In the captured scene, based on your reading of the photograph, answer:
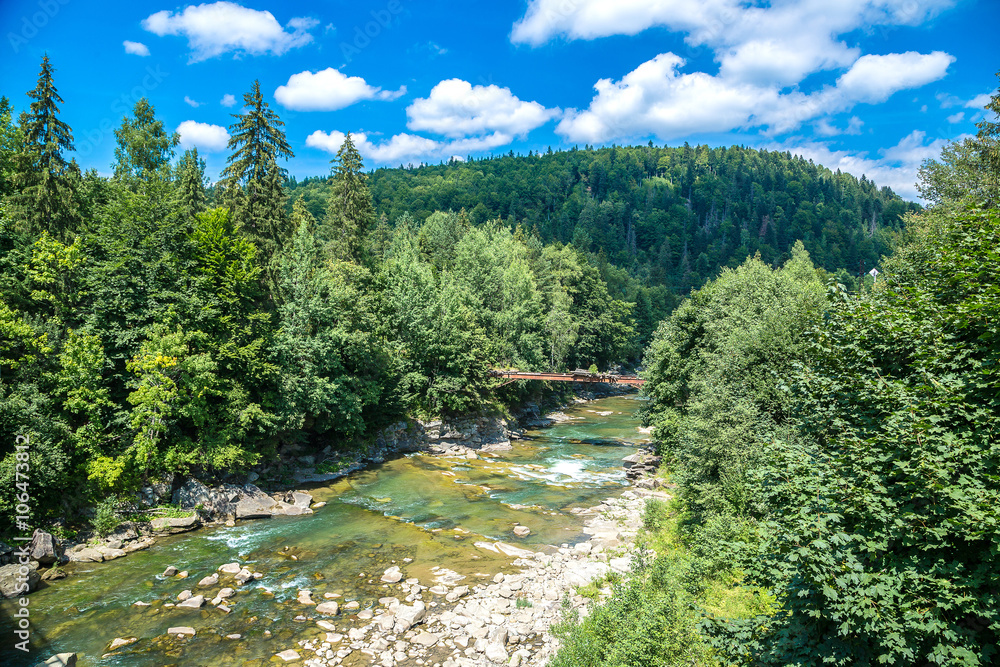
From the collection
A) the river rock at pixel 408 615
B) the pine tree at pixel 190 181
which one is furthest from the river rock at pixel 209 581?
the pine tree at pixel 190 181

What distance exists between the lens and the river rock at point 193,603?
16.2m

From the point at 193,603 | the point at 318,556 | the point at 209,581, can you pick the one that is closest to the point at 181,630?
the point at 193,603

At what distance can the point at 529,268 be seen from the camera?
67.4 metres

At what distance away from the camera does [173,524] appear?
2181 centimetres

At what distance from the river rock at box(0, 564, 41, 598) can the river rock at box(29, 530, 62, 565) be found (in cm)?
121

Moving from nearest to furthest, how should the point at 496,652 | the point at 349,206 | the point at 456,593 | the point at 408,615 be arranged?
the point at 496,652, the point at 408,615, the point at 456,593, the point at 349,206

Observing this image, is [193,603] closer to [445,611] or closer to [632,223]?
[445,611]

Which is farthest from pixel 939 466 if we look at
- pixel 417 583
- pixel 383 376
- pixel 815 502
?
pixel 383 376

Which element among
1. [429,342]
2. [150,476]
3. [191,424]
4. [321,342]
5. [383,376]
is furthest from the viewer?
[429,342]

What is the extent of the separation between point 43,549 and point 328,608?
10.9 metres

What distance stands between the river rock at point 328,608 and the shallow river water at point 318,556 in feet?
0.92

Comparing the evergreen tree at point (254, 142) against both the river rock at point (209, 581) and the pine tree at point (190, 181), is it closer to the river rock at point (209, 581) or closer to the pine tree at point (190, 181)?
the pine tree at point (190, 181)

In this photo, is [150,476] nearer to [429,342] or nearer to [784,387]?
[429,342]

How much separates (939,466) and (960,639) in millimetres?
2187
